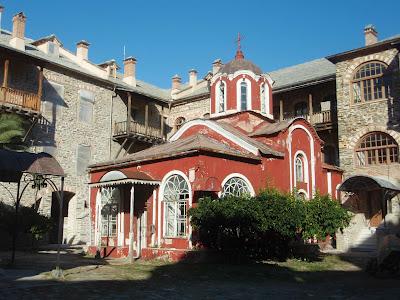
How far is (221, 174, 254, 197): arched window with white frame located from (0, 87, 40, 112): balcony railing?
1085 centimetres

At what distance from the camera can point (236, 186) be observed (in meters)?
15.5

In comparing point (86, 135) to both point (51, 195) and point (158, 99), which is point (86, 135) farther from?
point (158, 99)

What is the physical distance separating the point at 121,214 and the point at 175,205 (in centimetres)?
277

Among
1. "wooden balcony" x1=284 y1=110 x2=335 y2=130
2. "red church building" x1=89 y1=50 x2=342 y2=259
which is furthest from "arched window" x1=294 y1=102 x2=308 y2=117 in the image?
"red church building" x1=89 y1=50 x2=342 y2=259

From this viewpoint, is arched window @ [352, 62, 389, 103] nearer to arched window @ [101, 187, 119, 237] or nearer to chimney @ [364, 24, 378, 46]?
chimney @ [364, 24, 378, 46]

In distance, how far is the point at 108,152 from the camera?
26328 mm

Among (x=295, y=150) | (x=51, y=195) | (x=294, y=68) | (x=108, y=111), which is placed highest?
(x=294, y=68)

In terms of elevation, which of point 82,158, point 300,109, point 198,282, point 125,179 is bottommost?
point 198,282

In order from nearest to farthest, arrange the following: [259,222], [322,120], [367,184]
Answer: [259,222] → [367,184] → [322,120]

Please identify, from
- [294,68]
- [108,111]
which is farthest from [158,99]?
[294,68]

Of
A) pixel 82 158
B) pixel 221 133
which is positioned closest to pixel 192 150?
pixel 221 133

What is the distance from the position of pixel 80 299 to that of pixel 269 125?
13685 mm

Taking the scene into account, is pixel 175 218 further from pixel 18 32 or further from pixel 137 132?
pixel 18 32

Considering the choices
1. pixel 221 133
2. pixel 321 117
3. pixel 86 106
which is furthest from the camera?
pixel 86 106
